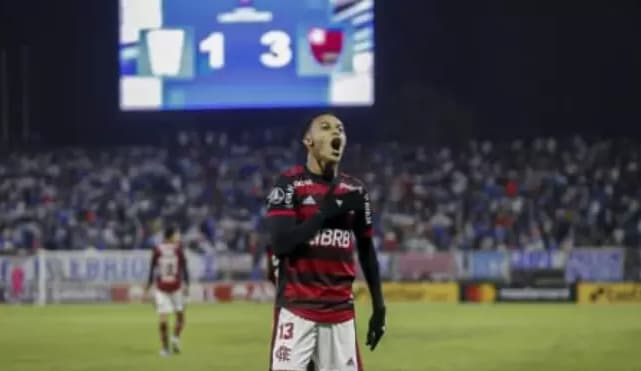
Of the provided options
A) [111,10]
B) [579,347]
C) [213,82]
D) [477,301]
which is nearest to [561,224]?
[477,301]

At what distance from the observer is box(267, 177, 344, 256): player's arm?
305 inches

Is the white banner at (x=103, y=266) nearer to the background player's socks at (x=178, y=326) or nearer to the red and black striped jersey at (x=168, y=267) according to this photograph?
the red and black striped jersey at (x=168, y=267)

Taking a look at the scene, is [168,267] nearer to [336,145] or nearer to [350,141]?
[336,145]

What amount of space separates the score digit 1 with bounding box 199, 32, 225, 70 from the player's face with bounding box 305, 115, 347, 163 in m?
34.4

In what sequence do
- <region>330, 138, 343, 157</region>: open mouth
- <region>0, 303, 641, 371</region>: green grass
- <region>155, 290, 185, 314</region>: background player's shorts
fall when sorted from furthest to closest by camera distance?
1. <region>155, 290, 185, 314</region>: background player's shorts
2. <region>0, 303, 641, 371</region>: green grass
3. <region>330, 138, 343, 157</region>: open mouth

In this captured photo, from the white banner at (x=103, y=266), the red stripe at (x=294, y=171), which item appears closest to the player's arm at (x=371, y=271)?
the red stripe at (x=294, y=171)

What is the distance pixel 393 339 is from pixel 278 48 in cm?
2003

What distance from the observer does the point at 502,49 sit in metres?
53.4

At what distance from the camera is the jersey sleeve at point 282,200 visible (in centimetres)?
789

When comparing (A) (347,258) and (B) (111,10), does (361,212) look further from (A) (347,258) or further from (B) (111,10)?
(B) (111,10)

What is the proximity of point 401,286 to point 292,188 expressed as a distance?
1184 inches

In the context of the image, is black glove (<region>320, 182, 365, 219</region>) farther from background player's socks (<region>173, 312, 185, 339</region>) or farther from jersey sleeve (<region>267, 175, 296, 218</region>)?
background player's socks (<region>173, 312, 185, 339</region>)

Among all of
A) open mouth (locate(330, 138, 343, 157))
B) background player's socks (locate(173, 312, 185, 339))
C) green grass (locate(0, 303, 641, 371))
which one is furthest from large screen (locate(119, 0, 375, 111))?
open mouth (locate(330, 138, 343, 157))

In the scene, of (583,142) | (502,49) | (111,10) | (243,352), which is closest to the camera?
(243,352)
